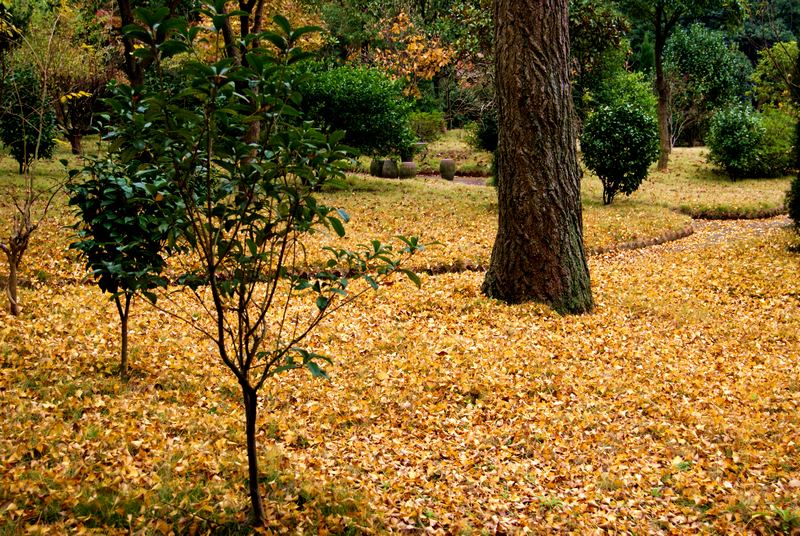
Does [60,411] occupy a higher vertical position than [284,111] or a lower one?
lower

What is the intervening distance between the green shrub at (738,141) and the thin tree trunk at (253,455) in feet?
71.1

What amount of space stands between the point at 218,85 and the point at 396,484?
2.45 metres

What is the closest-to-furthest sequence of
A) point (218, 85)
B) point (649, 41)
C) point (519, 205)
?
point (218, 85)
point (519, 205)
point (649, 41)

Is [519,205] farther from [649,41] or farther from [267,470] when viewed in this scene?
[649,41]

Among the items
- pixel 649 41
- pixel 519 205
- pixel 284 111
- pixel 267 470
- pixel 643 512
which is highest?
pixel 649 41

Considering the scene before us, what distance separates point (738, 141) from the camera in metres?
21.0

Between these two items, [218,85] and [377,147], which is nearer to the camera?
[218,85]

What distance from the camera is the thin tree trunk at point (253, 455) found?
9.86 feet

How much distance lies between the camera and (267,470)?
362 centimetres

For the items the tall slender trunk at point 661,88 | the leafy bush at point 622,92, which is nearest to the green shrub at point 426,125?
the leafy bush at point 622,92

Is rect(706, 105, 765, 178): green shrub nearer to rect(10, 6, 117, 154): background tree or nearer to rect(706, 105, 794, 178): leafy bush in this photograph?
rect(706, 105, 794, 178): leafy bush

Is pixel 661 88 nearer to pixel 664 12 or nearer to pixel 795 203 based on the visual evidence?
pixel 664 12

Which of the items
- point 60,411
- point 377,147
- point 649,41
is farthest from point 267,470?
point 649,41

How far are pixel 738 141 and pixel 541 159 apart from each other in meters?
17.0
